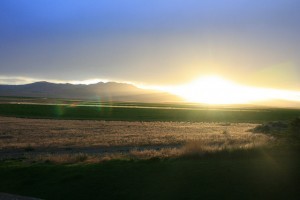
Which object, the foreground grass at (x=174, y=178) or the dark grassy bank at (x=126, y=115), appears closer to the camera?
the foreground grass at (x=174, y=178)

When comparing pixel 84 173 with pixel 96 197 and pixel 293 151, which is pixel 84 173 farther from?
pixel 293 151

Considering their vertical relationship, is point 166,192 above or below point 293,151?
below

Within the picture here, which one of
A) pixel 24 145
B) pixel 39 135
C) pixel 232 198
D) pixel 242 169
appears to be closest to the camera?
pixel 232 198

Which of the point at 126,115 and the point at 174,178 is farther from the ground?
the point at 174,178

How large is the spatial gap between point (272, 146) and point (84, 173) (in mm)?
8574

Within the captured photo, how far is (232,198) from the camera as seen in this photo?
13.6 metres

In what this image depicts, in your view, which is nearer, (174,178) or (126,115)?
(174,178)

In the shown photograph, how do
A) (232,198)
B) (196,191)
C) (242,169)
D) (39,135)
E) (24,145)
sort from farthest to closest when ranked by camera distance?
(39,135) → (24,145) → (242,169) → (196,191) → (232,198)

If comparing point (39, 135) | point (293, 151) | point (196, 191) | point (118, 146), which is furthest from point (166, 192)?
point (39, 135)

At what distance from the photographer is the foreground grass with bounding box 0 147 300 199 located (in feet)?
46.9

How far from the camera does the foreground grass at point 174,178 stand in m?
14.3

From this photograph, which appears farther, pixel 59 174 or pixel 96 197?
pixel 59 174

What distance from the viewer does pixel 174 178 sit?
52.4ft

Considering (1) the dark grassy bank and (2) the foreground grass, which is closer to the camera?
(2) the foreground grass
